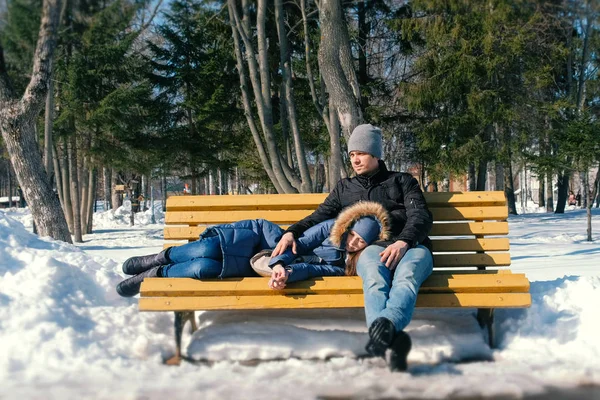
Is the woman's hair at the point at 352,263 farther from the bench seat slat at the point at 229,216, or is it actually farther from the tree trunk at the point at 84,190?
the tree trunk at the point at 84,190

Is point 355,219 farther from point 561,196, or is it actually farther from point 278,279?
point 561,196

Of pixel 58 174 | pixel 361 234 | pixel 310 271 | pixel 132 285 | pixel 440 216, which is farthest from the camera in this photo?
A: pixel 58 174

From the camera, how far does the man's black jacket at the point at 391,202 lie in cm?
410

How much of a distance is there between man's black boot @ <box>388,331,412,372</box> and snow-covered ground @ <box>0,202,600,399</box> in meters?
0.08

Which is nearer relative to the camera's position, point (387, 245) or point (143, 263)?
point (387, 245)

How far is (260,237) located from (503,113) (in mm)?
16234

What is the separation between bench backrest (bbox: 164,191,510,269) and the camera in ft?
14.9

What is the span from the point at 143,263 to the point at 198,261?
0.68 m

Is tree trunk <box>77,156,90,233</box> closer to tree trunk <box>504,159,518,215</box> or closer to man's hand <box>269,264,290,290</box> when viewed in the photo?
man's hand <box>269,264,290,290</box>

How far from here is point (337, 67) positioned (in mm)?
7562

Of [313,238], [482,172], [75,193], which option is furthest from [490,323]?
[482,172]

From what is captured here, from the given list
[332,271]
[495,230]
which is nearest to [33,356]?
[332,271]

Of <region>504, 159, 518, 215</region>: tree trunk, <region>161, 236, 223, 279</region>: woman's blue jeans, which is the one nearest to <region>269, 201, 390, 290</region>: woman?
<region>161, 236, 223, 279</region>: woman's blue jeans

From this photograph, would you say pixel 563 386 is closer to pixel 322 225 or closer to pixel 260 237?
pixel 322 225
